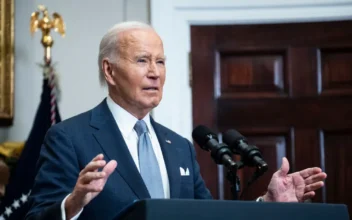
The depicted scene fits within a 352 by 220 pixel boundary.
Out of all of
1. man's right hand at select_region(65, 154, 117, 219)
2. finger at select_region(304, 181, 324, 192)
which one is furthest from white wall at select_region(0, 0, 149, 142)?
man's right hand at select_region(65, 154, 117, 219)

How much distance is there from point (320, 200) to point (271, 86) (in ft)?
2.13

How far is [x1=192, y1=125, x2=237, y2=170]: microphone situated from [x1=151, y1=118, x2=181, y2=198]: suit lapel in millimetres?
158

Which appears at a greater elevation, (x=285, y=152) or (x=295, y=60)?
(x=295, y=60)

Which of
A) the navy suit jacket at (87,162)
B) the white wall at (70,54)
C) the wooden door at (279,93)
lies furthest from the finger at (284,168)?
the white wall at (70,54)

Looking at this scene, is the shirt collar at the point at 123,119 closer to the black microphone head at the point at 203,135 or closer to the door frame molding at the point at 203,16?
the black microphone head at the point at 203,135

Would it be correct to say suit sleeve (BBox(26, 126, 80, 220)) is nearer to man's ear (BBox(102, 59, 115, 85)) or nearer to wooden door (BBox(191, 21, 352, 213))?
man's ear (BBox(102, 59, 115, 85))

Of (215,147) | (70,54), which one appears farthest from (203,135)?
(70,54)

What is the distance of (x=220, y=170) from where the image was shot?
12.4 feet

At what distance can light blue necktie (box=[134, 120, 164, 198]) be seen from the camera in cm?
217

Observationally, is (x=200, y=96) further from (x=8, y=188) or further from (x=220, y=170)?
(x=8, y=188)

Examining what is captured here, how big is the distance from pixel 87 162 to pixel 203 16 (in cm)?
183

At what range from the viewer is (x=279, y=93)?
3.80 meters

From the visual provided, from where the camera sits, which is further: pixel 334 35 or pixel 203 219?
pixel 334 35

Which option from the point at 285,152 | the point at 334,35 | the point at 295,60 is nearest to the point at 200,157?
the point at 285,152
